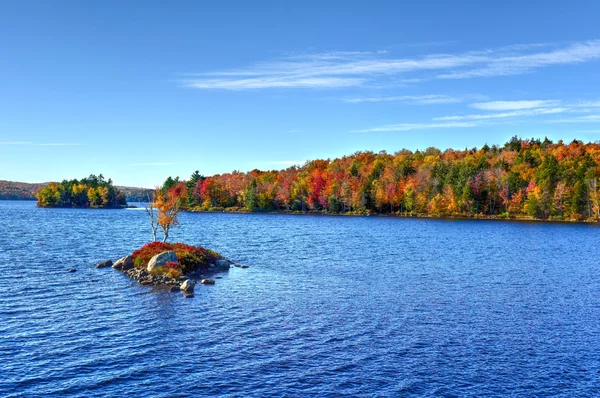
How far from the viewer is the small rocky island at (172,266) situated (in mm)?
48531

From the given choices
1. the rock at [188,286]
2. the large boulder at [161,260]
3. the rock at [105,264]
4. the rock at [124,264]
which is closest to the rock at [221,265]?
the large boulder at [161,260]

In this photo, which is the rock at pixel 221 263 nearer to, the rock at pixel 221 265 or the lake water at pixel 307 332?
the rock at pixel 221 265

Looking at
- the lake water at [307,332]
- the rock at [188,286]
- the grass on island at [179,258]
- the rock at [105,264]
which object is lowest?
the lake water at [307,332]

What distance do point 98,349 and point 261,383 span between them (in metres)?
10.8

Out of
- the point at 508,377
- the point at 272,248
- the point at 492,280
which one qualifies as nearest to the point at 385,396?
the point at 508,377

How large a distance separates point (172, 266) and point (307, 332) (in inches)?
979

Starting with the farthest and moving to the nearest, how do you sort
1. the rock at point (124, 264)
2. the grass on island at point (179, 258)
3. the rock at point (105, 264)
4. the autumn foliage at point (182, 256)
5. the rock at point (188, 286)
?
the rock at point (105, 264) < the rock at point (124, 264) < the autumn foliage at point (182, 256) < the grass on island at point (179, 258) < the rock at point (188, 286)

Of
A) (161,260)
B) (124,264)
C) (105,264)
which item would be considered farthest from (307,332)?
(105,264)

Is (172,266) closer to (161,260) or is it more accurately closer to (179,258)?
(161,260)

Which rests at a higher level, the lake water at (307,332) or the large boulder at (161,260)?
the large boulder at (161,260)

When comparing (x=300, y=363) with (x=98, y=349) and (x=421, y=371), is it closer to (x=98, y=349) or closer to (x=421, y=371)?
(x=421, y=371)

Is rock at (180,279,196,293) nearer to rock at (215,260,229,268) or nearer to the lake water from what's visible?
the lake water

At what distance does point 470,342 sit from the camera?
30688 mm

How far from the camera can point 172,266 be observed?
52.4 meters
